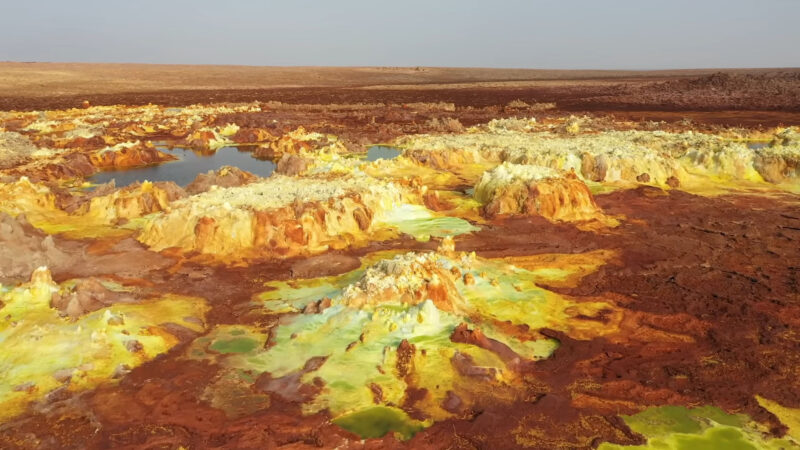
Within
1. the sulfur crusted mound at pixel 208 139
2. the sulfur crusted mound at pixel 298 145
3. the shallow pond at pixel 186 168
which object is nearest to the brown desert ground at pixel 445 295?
the shallow pond at pixel 186 168

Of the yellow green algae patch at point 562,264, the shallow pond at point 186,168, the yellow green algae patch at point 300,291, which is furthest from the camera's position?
the shallow pond at point 186,168

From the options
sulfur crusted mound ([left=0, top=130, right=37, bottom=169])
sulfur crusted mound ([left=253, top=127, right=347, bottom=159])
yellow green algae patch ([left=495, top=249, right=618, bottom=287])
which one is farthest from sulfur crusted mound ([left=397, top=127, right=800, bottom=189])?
sulfur crusted mound ([left=0, top=130, right=37, bottom=169])

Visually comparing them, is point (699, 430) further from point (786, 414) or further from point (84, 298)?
point (84, 298)

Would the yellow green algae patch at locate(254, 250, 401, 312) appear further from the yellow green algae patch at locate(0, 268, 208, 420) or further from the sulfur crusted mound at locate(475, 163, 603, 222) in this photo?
the sulfur crusted mound at locate(475, 163, 603, 222)

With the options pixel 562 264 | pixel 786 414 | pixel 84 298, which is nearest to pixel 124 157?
pixel 84 298

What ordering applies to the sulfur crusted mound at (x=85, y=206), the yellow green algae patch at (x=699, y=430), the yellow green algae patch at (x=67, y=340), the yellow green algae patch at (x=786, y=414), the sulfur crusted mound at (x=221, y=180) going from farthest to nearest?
1. the sulfur crusted mound at (x=221, y=180)
2. the sulfur crusted mound at (x=85, y=206)
3. the yellow green algae patch at (x=67, y=340)
4. the yellow green algae patch at (x=786, y=414)
5. the yellow green algae patch at (x=699, y=430)

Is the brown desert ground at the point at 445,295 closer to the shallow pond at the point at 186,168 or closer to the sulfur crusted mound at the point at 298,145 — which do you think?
the shallow pond at the point at 186,168

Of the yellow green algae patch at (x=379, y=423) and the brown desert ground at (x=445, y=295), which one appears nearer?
the yellow green algae patch at (x=379, y=423)
